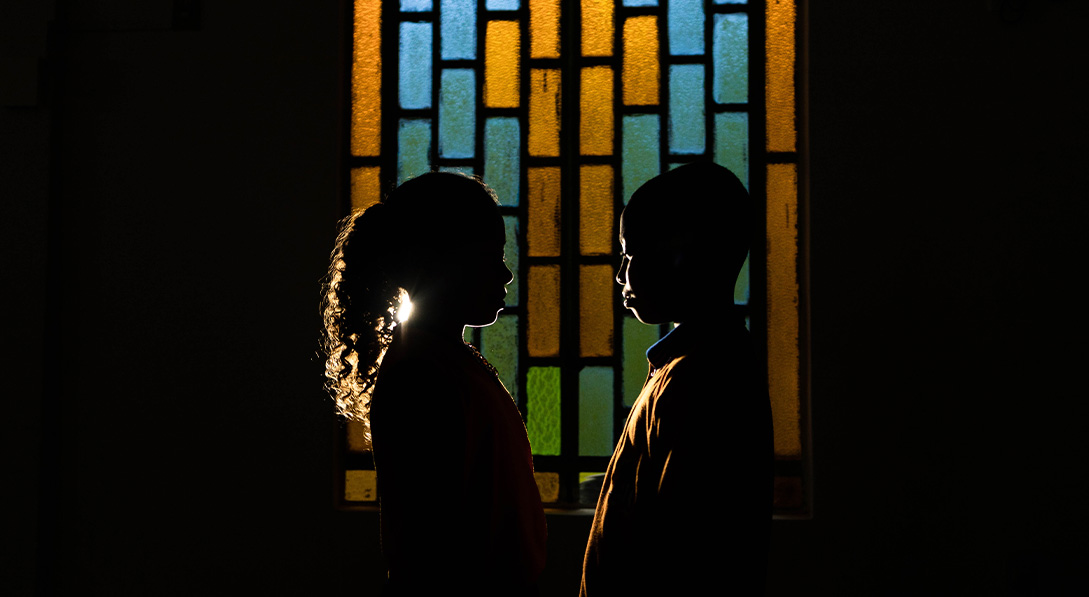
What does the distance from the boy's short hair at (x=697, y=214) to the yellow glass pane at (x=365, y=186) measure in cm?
167

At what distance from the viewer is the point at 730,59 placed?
2344 millimetres

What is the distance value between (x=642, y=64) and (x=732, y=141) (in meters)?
0.46

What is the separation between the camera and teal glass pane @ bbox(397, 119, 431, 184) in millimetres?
2416

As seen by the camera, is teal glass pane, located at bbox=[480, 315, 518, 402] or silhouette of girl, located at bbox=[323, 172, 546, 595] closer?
silhouette of girl, located at bbox=[323, 172, 546, 595]

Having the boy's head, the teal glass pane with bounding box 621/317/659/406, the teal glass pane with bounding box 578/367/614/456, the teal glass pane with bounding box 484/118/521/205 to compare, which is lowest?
the teal glass pane with bounding box 578/367/614/456

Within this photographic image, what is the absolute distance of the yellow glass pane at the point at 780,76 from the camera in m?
2.32

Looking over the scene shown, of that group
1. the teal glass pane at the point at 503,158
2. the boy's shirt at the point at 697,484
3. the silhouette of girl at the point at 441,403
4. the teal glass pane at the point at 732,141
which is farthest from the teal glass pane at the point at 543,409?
the boy's shirt at the point at 697,484

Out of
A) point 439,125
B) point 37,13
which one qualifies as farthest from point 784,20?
point 37,13

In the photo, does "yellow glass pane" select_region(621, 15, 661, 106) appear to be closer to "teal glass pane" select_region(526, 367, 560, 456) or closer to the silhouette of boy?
"teal glass pane" select_region(526, 367, 560, 456)

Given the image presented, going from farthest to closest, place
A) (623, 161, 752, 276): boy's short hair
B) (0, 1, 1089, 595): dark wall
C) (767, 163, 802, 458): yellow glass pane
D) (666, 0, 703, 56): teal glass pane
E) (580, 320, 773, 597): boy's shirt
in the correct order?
(666, 0, 703, 56): teal glass pane < (767, 163, 802, 458): yellow glass pane < (0, 1, 1089, 595): dark wall < (623, 161, 752, 276): boy's short hair < (580, 320, 773, 597): boy's shirt

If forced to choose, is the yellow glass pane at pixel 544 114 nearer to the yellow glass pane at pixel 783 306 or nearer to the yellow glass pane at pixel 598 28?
the yellow glass pane at pixel 598 28

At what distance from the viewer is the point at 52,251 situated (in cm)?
237

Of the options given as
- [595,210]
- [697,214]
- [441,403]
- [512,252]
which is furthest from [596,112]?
[441,403]

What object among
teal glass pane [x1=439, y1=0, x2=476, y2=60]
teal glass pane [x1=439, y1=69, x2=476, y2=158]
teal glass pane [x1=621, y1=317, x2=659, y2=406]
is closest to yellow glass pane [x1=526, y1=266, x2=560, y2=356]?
teal glass pane [x1=621, y1=317, x2=659, y2=406]
